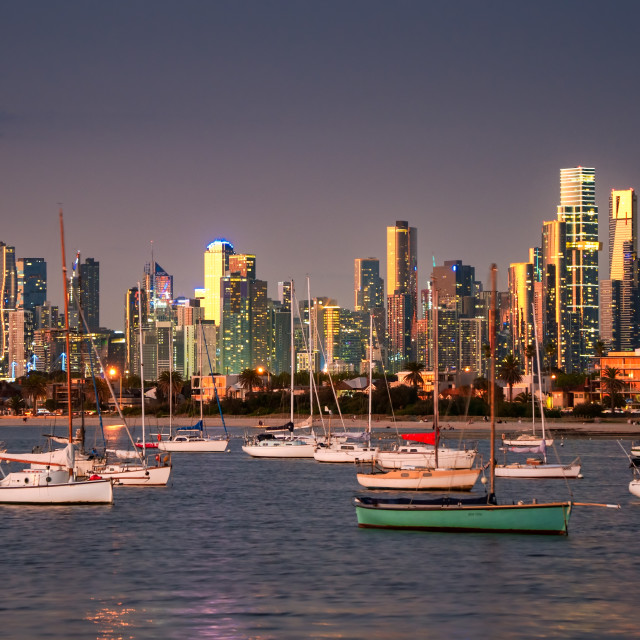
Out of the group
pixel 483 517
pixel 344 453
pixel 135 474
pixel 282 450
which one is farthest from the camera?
pixel 282 450

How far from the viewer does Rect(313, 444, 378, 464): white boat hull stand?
94.9 metres

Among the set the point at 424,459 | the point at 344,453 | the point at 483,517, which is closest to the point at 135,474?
the point at 424,459

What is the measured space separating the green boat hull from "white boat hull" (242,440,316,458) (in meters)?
58.8

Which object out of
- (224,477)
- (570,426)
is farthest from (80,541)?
(570,426)

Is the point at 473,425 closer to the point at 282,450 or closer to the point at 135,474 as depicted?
the point at 282,450

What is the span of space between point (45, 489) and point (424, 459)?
34131 millimetres

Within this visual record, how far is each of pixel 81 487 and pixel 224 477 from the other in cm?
2966

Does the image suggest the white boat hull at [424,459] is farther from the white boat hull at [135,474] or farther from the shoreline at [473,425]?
the shoreline at [473,425]

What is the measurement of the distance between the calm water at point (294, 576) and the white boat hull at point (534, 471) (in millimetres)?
14150

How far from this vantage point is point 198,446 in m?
120

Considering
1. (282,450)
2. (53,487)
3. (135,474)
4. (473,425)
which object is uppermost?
(53,487)

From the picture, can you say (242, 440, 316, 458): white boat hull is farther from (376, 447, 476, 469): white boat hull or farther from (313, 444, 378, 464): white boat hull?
(376, 447, 476, 469): white boat hull

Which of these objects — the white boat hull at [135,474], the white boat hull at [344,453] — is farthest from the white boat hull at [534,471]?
the white boat hull at [135,474]

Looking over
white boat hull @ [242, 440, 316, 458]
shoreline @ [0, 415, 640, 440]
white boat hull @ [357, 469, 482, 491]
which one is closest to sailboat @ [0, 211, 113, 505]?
white boat hull @ [357, 469, 482, 491]
